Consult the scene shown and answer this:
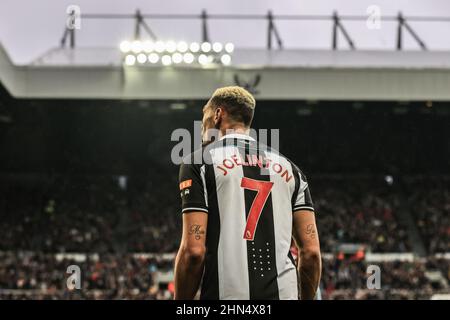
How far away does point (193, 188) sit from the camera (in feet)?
11.3

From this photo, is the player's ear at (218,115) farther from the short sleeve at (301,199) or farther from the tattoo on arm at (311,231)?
the tattoo on arm at (311,231)

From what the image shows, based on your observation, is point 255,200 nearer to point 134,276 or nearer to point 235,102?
point 235,102

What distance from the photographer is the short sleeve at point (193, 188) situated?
11.2 ft

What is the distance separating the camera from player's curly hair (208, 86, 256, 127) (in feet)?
11.8

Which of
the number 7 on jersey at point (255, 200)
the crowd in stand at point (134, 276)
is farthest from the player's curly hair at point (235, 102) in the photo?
the crowd in stand at point (134, 276)

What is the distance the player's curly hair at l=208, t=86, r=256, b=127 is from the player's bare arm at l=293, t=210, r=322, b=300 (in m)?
0.54

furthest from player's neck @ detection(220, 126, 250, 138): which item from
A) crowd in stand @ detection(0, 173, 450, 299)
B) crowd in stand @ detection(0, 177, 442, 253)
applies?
crowd in stand @ detection(0, 177, 442, 253)

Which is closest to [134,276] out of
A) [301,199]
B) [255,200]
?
[301,199]

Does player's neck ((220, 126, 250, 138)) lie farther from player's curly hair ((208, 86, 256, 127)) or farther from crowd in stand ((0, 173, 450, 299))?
crowd in stand ((0, 173, 450, 299))

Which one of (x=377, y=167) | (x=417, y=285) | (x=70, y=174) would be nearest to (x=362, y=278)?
(x=417, y=285)

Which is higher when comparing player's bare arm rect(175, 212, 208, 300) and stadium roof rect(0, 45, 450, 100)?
stadium roof rect(0, 45, 450, 100)

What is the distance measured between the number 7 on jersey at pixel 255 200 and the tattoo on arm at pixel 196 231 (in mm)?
234

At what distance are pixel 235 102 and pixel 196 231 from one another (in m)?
0.66

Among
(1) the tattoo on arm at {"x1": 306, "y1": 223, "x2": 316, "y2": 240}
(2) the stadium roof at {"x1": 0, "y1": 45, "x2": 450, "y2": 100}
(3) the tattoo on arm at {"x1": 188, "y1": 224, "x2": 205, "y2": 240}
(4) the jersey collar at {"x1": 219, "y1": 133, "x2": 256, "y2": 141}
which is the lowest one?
(3) the tattoo on arm at {"x1": 188, "y1": 224, "x2": 205, "y2": 240}
